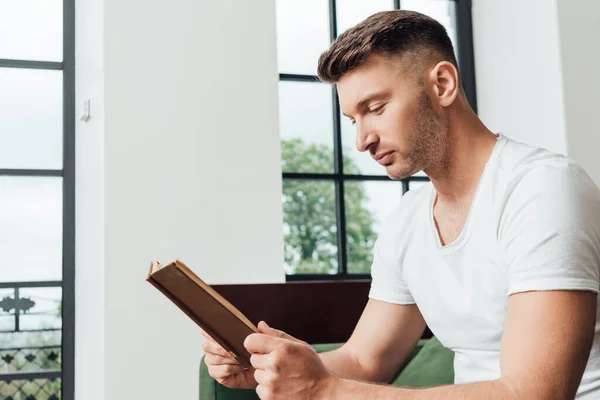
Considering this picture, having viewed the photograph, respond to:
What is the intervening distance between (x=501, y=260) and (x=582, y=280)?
0.61 ft

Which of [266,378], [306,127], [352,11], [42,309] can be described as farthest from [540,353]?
[352,11]

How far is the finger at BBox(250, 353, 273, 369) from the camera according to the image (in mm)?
1288

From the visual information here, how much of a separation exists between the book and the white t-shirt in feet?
1.37

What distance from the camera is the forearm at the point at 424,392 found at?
1.20 meters

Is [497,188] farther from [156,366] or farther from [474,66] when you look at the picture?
[474,66]

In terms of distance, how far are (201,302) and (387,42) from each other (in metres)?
0.64

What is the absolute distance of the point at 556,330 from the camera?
1.21 metres

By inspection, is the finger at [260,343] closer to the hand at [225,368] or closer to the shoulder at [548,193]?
the hand at [225,368]

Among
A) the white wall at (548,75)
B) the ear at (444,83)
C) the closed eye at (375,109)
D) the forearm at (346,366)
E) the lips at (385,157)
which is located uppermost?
the white wall at (548,75)

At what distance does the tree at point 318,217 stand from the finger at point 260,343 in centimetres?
180

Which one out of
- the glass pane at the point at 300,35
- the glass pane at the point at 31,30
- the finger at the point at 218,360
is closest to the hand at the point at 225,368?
the finger at the point at 218,360

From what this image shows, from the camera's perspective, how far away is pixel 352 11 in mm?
3346

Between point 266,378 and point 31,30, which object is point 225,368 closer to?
point 266,378

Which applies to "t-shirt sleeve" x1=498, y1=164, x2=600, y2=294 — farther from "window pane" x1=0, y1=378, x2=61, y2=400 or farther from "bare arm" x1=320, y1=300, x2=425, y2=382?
"window pane" x1=0, y1=378, x2=61, y2=400
